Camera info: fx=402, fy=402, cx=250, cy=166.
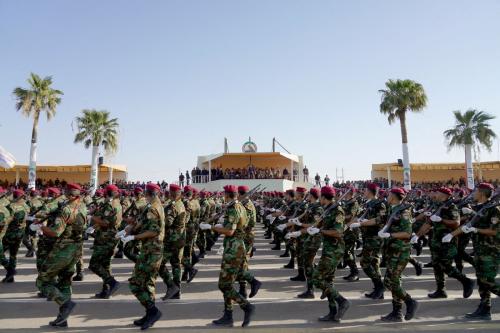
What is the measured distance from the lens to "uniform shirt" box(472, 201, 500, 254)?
5915 mm

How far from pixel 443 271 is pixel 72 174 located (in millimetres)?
38470

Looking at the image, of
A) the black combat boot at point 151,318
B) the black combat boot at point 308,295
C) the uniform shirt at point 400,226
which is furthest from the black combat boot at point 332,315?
the black combat boot at point 151,318

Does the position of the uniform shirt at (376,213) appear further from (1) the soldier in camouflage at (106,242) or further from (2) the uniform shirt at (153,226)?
(1) the soldier in camouflage at (106,242)

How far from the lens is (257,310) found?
6.35 m

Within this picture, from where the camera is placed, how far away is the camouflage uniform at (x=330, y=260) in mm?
5660

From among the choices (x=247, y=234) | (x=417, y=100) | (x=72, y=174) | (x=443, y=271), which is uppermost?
(x=417, y=100)

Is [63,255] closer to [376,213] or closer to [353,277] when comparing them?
[376,213]

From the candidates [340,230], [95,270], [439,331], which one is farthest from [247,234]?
[439,331]

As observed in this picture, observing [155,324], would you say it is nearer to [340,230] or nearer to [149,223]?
[149,223]

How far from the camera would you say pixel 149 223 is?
5.57 m

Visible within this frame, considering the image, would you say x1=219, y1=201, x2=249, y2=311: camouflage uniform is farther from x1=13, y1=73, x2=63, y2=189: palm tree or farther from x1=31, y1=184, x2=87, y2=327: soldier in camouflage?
x1=13, y1=73, x2=63, y2=189: palm tree

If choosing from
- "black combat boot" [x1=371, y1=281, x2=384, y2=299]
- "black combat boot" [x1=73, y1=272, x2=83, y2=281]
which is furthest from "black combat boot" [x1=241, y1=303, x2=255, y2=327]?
"black combat boot" [x1=73, y1=272, x2=83, y2=281]

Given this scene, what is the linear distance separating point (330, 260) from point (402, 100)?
2375 cm

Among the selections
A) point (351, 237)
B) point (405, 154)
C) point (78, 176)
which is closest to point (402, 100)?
point (405, 154)
